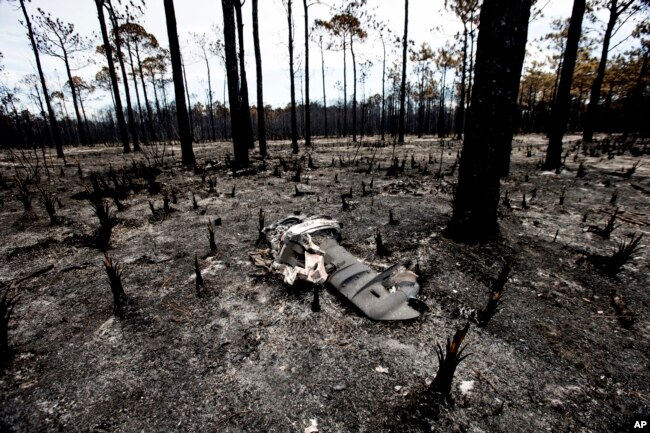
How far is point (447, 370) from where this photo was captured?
1.67m

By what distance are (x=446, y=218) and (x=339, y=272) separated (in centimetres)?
234

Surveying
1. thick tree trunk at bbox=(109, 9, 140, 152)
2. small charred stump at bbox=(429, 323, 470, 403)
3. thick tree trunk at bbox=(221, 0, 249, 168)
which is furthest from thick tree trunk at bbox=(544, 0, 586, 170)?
thick tree trunk at bbox=(109, 9, 140, 152)

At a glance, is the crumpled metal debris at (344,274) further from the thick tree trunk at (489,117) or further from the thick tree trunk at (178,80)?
the thick tree trunk at (178,80)

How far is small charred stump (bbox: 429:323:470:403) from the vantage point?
1.63 metres

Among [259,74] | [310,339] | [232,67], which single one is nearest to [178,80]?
[232,67]

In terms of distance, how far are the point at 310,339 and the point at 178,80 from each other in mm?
9512

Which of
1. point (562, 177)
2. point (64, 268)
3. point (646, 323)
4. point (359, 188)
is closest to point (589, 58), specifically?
point (562, 177)

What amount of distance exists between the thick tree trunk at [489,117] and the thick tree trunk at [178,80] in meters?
8.41

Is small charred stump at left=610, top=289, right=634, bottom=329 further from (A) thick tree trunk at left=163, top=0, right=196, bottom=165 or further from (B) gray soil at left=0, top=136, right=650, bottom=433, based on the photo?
(A) thick tree trunk at left=163, top=0, right=196, bottom=165

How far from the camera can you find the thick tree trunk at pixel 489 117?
297cm

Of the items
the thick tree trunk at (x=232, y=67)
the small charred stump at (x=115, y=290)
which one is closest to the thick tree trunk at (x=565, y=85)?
the thick tree trunk at (x=232, y=67)

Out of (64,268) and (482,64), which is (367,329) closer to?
(482,64)

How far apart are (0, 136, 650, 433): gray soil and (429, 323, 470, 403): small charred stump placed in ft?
0.20

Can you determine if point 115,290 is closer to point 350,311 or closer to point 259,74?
point 350,311
